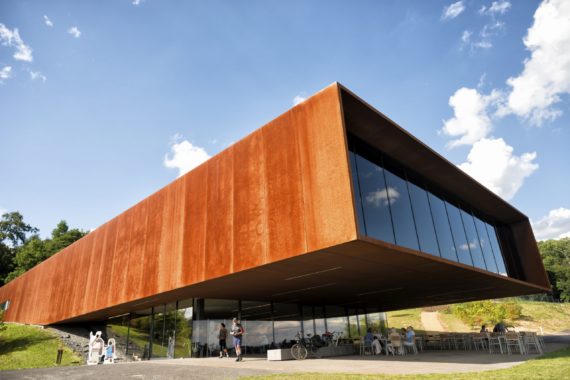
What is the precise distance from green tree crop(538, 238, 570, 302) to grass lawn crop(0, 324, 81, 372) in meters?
64.6

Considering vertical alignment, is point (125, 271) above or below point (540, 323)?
above

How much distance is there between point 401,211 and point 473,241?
6.86 m

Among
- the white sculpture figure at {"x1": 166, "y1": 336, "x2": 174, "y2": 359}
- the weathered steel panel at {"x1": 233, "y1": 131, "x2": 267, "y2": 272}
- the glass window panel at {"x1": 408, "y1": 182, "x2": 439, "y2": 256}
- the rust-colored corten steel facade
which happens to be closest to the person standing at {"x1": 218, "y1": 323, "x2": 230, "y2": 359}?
the rust-colored corten steel facade

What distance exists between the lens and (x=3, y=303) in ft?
117

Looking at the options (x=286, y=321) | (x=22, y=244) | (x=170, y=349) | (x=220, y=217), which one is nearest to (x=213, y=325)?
(x=170, y=349)

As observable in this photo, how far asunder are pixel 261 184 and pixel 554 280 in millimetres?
67185

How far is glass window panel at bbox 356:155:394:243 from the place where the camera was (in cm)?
1031

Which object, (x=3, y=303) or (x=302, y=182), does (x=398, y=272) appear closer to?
(x=302, y=182)

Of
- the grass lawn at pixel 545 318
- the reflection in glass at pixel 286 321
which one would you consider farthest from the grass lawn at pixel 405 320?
the reflection in glass at pixel 286 321

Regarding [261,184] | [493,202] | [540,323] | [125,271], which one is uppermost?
[493,202]

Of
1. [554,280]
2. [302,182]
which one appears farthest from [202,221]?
[554,280]

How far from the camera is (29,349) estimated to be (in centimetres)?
2016

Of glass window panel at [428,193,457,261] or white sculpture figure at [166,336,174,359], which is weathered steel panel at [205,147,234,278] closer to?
white sculpture figure at [166,336,174,359]

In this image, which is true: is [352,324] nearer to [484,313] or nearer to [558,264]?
[484,313]
